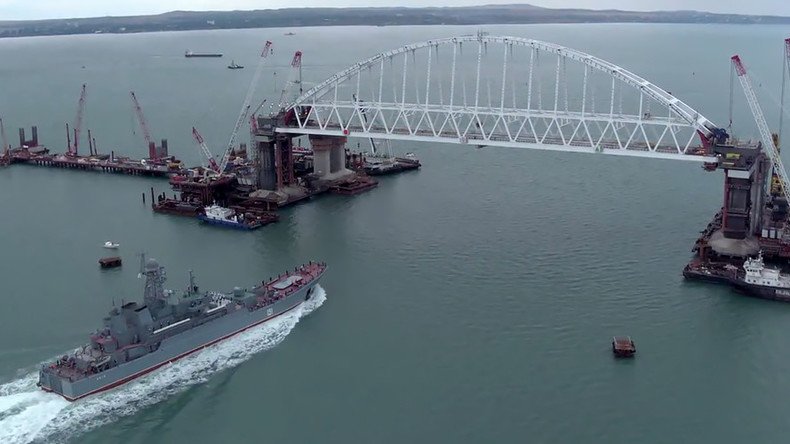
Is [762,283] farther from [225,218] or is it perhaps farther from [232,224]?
[225,218]

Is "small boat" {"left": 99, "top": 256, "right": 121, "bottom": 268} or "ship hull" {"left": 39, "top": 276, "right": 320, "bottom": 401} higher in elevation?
"small boat" {"left": 99, "top": 256, "right": 121, "bottom": 268}

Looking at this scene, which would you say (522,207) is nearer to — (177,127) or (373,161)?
(373,161)

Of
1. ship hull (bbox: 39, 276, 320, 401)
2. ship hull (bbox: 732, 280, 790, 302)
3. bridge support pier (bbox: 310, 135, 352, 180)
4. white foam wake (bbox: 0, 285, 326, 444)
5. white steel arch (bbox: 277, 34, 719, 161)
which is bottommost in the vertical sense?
white foam wake (bbox: 0, 285, 326, 444)

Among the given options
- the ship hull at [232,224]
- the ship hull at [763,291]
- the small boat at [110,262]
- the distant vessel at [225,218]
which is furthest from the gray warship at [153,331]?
the ship hull at [763,291]

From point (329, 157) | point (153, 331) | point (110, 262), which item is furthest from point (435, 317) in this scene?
point (329, 157)

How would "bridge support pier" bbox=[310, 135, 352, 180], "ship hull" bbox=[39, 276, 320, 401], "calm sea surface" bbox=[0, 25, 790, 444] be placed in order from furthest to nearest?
"bridge support pier" bbox=[310, 135, 352, 180] → "ship hull" bbox=[39, 276, 320, 401] → "calm sea surface" bbox=[0, 25, 790, 444]

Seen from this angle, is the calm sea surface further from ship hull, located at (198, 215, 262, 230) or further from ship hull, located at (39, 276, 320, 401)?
ship hull, located at (198, 215, 262, 230)

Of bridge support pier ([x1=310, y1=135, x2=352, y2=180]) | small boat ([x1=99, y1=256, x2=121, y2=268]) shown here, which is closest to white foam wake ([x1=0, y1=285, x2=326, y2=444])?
small boat ([x1=99, y1=256, x2=121, y2=268])
